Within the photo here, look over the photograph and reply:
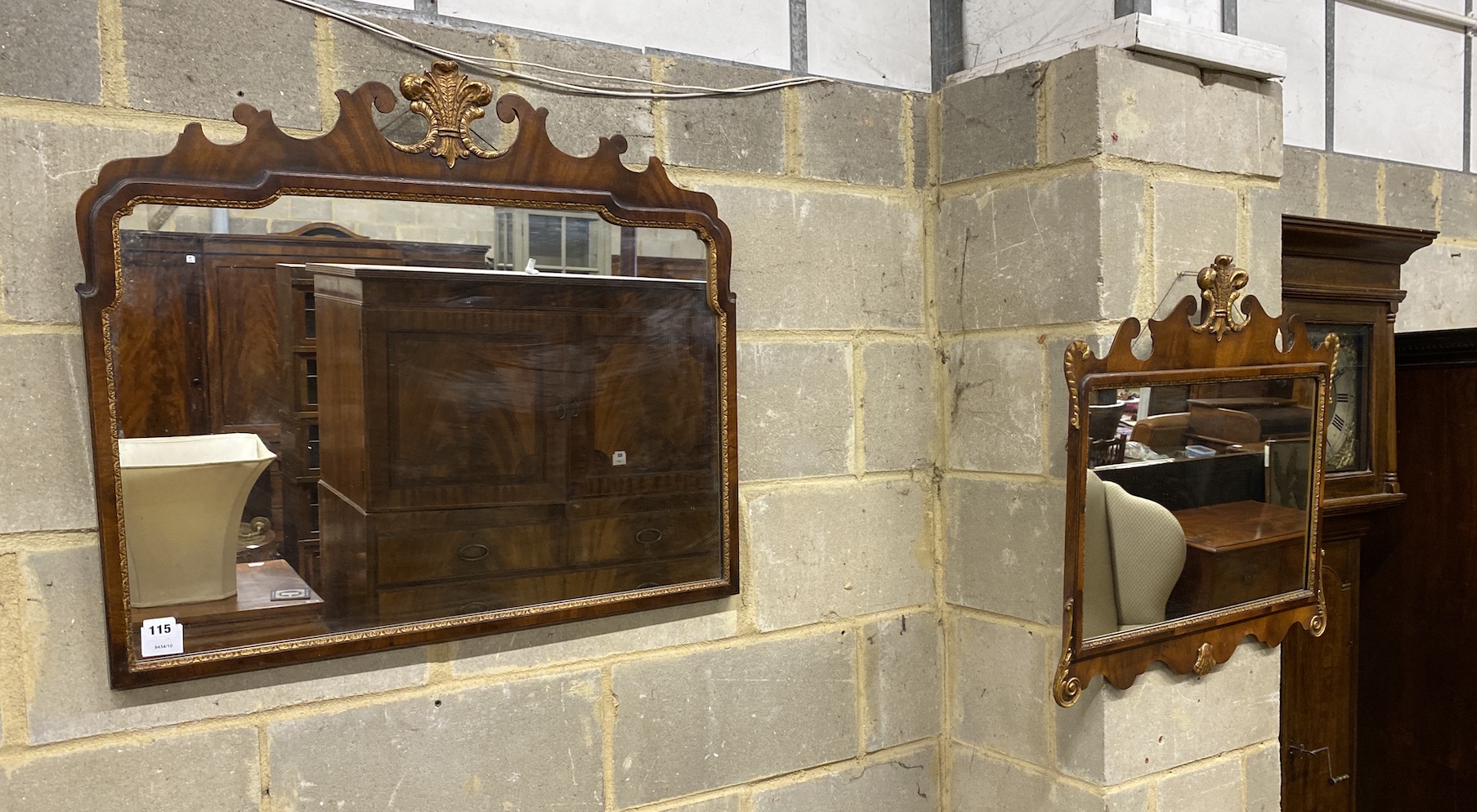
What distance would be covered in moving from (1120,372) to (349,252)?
109 centimetres

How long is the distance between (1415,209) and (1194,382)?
4.95 feet

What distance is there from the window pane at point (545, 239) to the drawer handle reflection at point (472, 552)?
39 centimetres

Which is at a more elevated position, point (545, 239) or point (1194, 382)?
point (545, 239)

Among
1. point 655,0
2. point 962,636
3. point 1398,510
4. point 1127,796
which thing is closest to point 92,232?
point 655,0

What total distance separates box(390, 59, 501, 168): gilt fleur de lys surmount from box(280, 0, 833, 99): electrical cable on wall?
0.05m

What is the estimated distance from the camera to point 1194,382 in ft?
5.39

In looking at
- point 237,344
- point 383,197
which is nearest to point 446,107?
point 383,197

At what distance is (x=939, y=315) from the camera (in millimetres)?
1884

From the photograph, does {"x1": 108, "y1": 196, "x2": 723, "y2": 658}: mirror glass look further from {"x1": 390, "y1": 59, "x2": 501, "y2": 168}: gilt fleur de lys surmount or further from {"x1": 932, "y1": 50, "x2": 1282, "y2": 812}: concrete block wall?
{"x1": 932, "y1": 50, "x2": 1282, "y2": 812}: concrete block wall

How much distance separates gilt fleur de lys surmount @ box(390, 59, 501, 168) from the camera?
1377mm

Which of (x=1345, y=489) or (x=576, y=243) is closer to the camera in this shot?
(x=576, y=243)

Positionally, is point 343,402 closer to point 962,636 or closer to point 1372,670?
point 962,636

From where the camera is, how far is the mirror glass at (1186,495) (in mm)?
1604

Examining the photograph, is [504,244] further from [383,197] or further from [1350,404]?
[1350,404]
